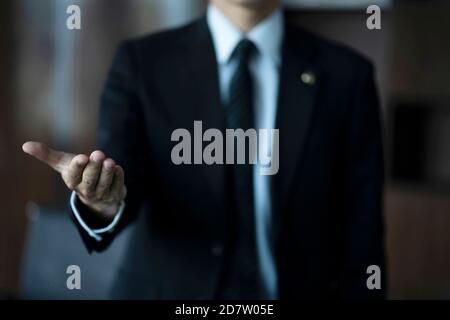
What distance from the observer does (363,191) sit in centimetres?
110

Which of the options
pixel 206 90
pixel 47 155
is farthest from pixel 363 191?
pixel 47 155

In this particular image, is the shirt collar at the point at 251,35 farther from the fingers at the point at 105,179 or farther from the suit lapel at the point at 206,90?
the fingers at the point at 105,179

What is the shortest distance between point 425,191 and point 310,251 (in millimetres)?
1946

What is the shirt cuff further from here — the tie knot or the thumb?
the tie knot

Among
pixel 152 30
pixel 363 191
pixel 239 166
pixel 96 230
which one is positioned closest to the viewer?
pixel 96 230

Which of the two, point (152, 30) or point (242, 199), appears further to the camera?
point (152, 30)

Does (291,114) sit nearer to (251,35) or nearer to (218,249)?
(251,35)

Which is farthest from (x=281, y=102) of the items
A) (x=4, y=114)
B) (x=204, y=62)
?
(x=4, y=114)

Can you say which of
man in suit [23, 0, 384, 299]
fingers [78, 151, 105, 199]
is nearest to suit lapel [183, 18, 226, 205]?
man in suit [23, 0, 384, 299]

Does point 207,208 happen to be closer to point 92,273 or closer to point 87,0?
point 92,273

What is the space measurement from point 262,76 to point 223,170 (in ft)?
0.53

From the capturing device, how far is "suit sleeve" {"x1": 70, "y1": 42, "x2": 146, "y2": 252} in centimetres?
91

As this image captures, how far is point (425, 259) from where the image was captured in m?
2.84

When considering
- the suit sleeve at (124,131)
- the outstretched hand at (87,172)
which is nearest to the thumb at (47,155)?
the outstretched hand at (87,172)
